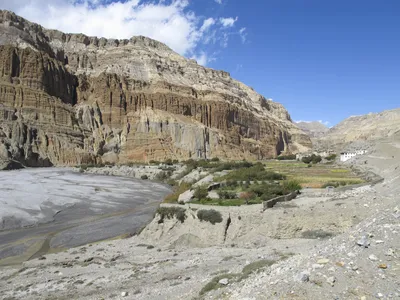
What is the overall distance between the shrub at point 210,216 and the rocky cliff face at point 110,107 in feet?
286

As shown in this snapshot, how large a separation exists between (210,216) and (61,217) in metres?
19.1

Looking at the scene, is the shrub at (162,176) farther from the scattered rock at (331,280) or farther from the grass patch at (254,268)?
the scattered rock at (331,280)

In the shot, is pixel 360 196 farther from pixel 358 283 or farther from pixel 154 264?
pixel 358 283

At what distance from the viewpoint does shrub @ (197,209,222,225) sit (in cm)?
2244

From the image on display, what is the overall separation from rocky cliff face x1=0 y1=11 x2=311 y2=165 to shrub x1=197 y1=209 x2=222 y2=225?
87.1 metres

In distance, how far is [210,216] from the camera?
74.2ft

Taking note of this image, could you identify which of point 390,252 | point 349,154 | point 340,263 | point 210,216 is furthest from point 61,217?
point 349,154

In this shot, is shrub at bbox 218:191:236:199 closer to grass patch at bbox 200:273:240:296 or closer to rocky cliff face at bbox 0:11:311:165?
grass patch at bbox 200:273:240:296

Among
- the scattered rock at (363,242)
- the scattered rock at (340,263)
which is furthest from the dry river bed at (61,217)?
the scattered rock at (363,242)

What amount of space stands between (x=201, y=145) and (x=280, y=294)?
117 meters

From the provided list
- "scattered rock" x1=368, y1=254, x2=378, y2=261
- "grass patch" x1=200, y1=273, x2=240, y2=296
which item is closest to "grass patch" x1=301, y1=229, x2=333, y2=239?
"grass patch" x1=200, y1=273, x2=240, y2=296

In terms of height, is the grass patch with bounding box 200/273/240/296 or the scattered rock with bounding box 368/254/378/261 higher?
the scattered rock with bounding box 368/254/378/261

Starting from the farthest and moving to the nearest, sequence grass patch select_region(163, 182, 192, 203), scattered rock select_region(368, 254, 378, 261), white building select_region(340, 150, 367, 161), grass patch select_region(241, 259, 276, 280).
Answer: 1. white building select_region(340, 150, 367, 161)
2. grass patch select_region(163, 182, 192, 203)
3. grass patch select_region(241, 259, 276, 280)
4. scattered rock select_region(368, 254, 378, 261)

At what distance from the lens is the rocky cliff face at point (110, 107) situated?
111375 millimetres
